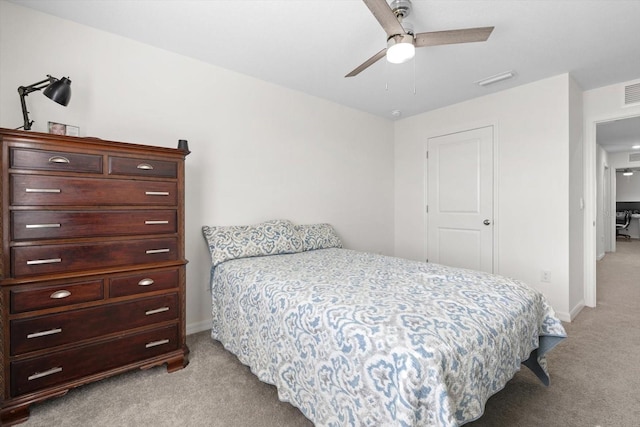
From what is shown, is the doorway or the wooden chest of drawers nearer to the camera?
the wooden chest of drawers

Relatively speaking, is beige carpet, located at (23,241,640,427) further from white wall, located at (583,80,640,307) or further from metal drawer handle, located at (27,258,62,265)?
white wall, located at (583,80,640,307)

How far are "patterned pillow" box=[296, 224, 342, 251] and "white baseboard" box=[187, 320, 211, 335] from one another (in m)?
1.15

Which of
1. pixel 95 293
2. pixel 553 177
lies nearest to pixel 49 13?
pixel 95 293

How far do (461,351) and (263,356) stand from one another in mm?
1128

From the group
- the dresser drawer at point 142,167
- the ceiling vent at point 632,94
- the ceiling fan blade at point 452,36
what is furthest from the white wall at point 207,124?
the ceiling vent at point 632,94

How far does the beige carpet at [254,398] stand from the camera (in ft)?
5.07

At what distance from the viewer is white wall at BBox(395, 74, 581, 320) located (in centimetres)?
293

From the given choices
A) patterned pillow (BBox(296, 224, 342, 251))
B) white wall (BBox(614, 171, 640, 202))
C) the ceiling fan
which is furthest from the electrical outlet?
white wall (BBox(614, 171, 640, 202))

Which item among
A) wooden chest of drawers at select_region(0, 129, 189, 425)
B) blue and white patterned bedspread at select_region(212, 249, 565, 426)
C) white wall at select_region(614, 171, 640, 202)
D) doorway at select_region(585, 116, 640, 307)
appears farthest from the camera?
white wall at select_region(614, 171, 640, 202)

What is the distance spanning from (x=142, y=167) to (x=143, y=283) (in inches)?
29.7

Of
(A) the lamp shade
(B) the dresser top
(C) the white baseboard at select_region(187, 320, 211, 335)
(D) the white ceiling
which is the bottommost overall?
(C) the white baseboard at select_region(187, 320, 211, 335)

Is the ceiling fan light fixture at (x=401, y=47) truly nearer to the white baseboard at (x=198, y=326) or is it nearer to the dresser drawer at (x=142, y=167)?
the dresser drawer at (x=142, y=167)

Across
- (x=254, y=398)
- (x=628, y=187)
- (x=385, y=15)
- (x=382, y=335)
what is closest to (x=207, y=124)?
(x=385, y=15)

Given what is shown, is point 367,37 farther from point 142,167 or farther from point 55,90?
point 55,90
